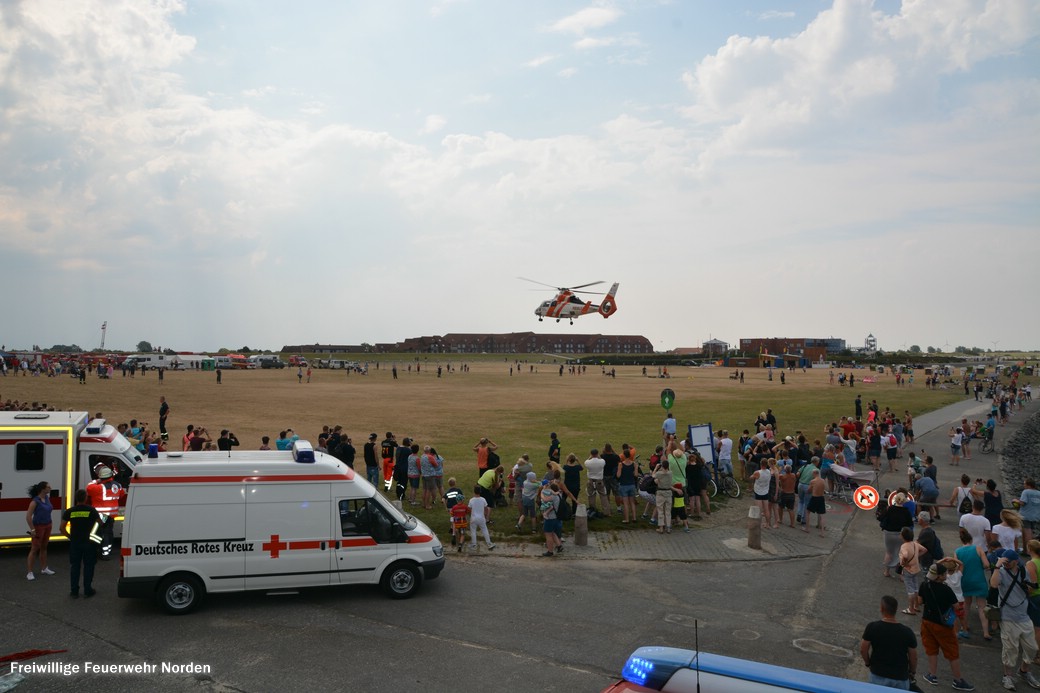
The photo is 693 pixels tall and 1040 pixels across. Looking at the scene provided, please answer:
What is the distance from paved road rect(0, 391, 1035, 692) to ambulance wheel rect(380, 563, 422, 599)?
0.63 ft

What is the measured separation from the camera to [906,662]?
21.2 feet

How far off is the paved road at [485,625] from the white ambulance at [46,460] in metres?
0.88

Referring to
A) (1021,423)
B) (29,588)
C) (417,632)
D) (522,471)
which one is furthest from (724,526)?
(1021,423)

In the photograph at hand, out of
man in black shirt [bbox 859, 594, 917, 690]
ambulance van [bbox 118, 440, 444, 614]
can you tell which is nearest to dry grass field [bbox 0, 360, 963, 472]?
ambulance van [bbox 118, 440, 444, 614]

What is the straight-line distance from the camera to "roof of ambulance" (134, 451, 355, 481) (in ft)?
31.4

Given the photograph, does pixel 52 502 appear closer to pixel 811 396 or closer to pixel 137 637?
pixel 137 637

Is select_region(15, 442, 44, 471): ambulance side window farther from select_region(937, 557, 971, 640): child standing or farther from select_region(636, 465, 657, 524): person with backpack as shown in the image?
select_region(937, 557, 971, 640): child standing

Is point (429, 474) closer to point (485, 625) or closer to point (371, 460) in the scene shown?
point (371, 460)

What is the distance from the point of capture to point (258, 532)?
9.80 m

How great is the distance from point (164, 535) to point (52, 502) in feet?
14.1

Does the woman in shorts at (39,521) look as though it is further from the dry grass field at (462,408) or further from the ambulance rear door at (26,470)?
the dry grass field at (462,408)

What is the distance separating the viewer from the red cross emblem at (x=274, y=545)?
986cm

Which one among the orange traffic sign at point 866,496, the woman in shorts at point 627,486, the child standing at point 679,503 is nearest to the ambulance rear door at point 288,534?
the woman in shorts at point 627,486

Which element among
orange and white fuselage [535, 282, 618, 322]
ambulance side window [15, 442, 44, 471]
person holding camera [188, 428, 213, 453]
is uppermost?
orange and white fuselage [535, 282, 618, 322]
